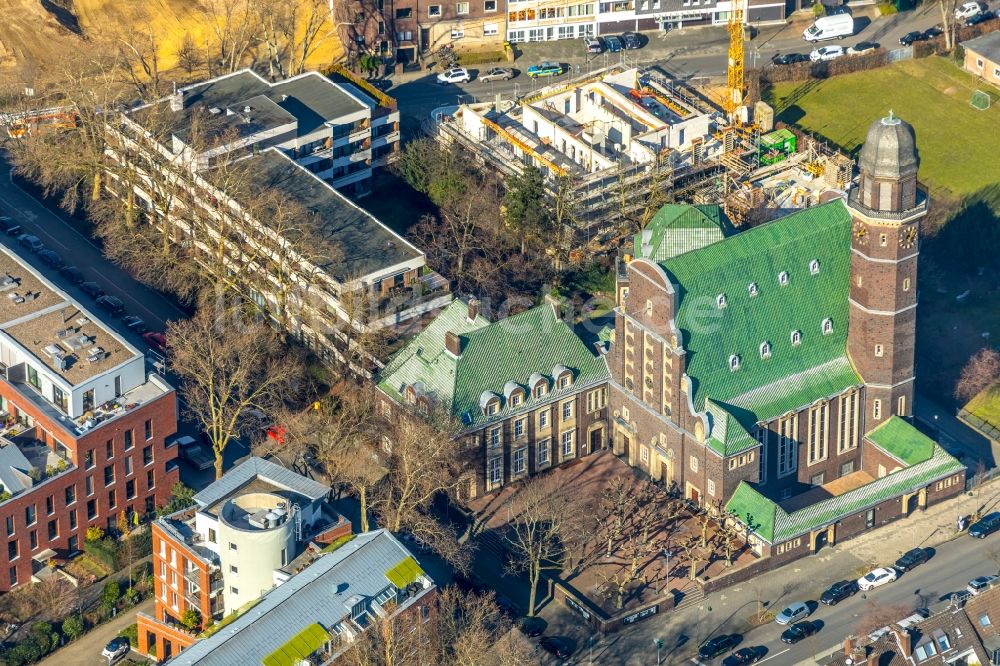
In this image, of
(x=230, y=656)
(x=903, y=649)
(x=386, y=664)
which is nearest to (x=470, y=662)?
(x=386, y=664)

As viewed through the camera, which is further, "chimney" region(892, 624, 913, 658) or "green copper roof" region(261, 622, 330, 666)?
"chimney" region(892, 624, 913, 658)

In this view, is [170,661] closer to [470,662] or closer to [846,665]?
[470,662]

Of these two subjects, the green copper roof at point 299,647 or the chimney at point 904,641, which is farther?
the chimney at point 904,641

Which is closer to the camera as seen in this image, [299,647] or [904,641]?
[299,647]

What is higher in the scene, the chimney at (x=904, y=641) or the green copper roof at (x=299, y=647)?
the green copper roof at (x=299, y=647)

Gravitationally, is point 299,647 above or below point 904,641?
above

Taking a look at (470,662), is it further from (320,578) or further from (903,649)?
(903,649)

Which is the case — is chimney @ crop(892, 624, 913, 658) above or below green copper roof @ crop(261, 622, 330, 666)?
below
